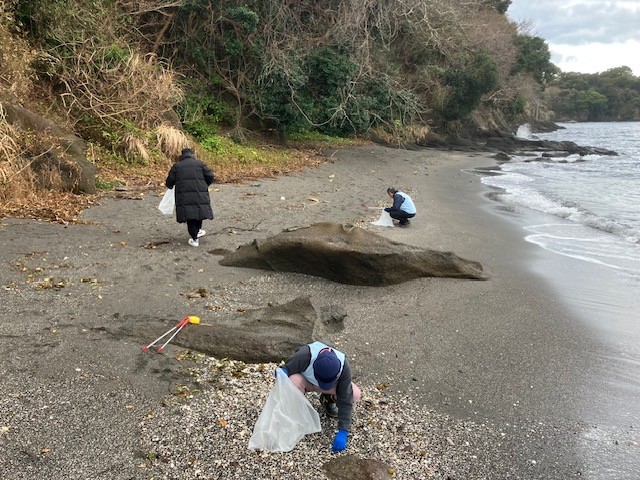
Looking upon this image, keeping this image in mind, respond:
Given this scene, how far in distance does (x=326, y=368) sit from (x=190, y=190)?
4919 mm

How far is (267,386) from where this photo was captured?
3.96 meters

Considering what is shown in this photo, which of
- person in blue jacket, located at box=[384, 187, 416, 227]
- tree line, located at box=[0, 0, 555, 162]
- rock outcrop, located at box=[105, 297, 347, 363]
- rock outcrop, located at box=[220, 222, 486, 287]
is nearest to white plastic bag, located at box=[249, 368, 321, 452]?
rock outcrop, located at box=[105, 297, 347, 363]

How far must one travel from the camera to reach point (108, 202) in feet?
32.0

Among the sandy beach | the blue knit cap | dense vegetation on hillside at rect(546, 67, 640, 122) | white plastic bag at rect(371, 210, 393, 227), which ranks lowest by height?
the sandy beach

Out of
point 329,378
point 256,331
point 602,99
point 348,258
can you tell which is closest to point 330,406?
point 329,378

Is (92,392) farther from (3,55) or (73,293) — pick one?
(3,55)

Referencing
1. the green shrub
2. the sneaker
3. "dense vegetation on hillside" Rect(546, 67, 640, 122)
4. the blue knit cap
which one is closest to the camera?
the blue knit cap

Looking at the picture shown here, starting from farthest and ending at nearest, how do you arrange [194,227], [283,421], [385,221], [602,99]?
1. [602,99]
2. [385,221]
3. [194,227]
4. [283,421]

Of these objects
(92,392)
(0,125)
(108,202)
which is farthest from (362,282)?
(0,125)

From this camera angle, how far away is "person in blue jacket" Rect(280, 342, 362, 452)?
3367 millimetres

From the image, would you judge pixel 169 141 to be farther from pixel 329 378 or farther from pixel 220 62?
pixel 329 378

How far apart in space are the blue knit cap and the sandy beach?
47 centimetres

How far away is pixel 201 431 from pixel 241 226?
5.86m

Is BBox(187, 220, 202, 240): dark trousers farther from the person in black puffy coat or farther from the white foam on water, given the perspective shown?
the white foam on water
